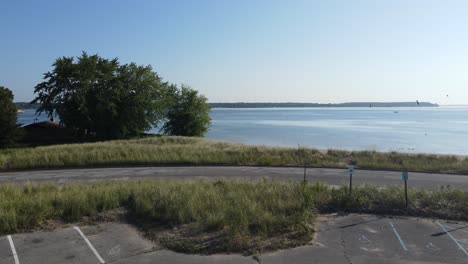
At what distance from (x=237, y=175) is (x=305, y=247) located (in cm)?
1327

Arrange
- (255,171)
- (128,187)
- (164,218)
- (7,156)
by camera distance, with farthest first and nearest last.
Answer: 1. (7,156)
2. (255,171)
3. (128,187)
4. (164,218)

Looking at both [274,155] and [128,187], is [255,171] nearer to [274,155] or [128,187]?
[274,155]

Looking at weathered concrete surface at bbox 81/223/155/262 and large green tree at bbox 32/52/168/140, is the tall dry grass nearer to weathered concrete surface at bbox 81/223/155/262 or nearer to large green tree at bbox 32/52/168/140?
weathered concrete surface at bbox 81/223/155/262

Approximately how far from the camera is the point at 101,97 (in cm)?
5694

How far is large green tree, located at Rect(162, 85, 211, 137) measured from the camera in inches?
2906

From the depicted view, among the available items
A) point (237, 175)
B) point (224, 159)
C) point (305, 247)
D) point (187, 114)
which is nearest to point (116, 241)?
point (305, 247)

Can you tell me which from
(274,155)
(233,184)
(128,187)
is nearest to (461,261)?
(233,184)

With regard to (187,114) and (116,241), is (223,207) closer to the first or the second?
(116,241)

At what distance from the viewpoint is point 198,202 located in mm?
13141

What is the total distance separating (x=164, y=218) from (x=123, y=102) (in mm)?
49838

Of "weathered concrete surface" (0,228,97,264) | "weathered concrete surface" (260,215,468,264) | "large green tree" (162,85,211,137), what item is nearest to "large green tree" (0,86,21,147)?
"large green tree" (162,85,211,137)

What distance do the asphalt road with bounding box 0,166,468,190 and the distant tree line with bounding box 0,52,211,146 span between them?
89.8ft

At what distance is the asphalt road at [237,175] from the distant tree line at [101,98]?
27.4 meters

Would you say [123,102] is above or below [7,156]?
above
